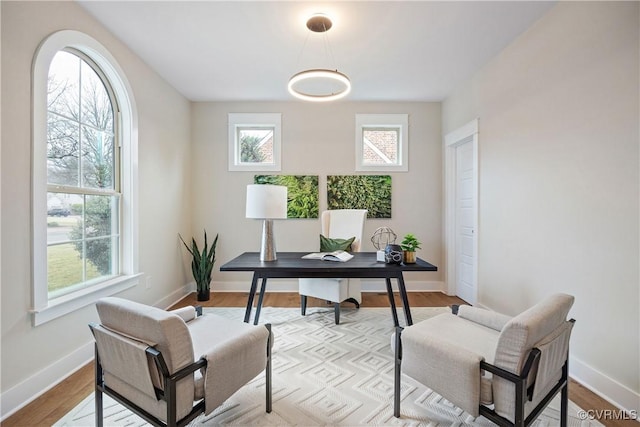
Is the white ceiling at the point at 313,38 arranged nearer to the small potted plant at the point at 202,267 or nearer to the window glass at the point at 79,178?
the window glass at the point at 79,178

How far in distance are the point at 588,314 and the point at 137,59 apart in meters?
4.25

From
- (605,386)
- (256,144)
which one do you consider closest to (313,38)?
(256,144)

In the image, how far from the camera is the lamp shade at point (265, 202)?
2.27 meters

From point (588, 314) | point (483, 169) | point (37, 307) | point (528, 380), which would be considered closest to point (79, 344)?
point (37, 307)

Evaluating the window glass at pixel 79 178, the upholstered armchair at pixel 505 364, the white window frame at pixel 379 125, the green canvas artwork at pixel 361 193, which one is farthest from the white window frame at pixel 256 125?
the upholstered armchair at pixel 505 364

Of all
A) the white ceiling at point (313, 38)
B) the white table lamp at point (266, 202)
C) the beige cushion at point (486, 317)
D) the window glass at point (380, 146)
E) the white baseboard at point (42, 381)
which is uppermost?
the white ceiling at point (313, 38)

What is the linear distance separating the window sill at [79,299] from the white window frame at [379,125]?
296 cm

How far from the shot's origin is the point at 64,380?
189cm

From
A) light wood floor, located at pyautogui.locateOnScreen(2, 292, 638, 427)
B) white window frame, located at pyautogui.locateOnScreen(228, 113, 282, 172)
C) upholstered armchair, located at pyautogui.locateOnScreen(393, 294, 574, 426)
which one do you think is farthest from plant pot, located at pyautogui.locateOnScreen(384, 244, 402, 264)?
white window frame, located at pyautogui.locateOnScreen(228, 113, 282, 172)

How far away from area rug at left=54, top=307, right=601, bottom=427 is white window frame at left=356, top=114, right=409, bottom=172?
2.22m

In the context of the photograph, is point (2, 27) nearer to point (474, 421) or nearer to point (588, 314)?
point (474, 421)

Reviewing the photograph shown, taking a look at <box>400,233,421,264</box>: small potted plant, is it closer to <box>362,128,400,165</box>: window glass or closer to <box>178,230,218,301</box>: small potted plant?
<box>362,128,400,165</box>: window glass

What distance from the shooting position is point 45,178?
181cm

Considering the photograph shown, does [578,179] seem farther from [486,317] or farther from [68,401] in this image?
[68,401]
